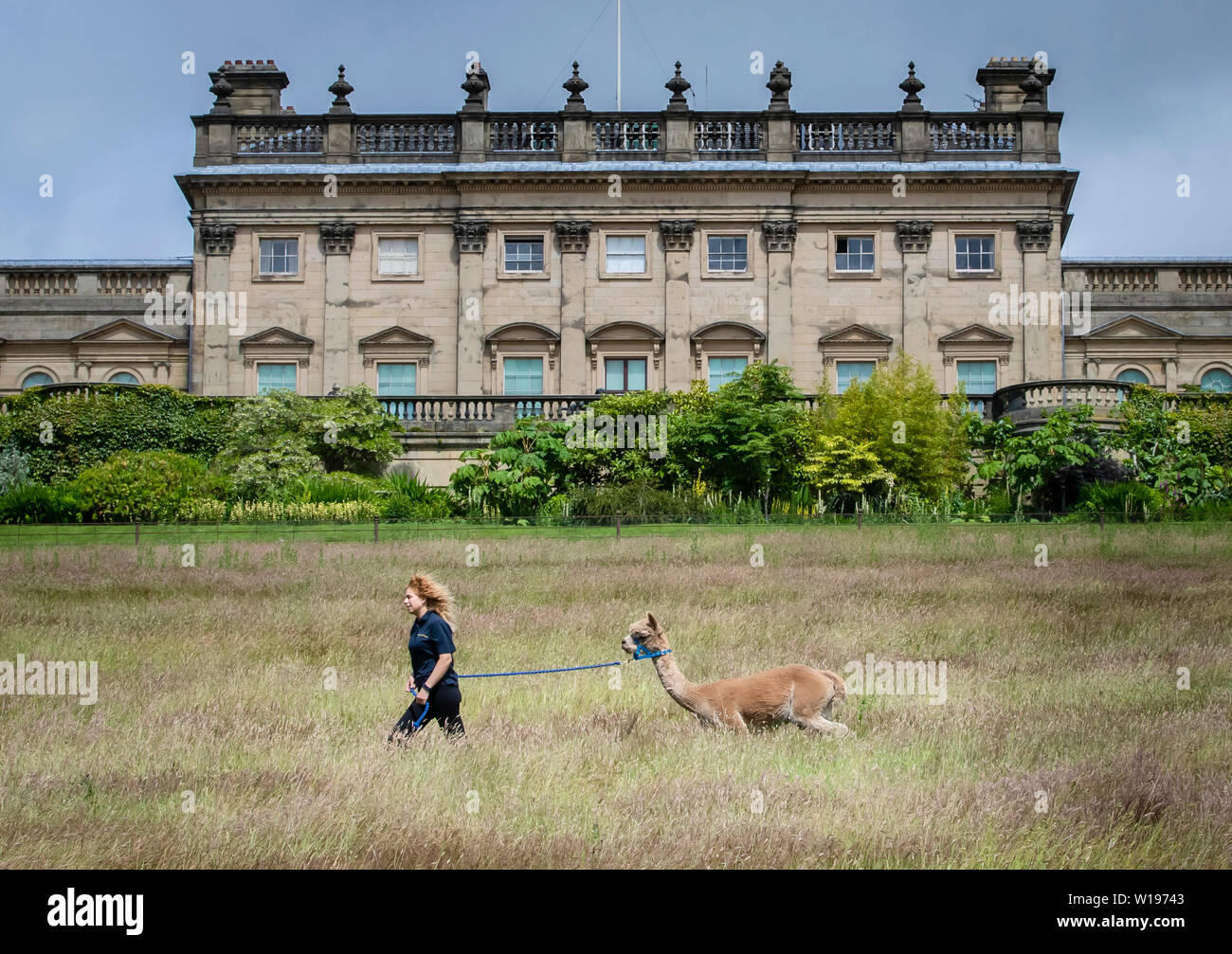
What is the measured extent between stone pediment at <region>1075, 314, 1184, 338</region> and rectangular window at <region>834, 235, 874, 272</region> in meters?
8.57

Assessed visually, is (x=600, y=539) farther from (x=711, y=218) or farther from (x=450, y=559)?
(x=711, y=218)

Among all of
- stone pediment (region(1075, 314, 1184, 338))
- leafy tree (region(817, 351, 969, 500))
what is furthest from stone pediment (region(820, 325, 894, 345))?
leafy tree (region(817, 351, 969, 500))

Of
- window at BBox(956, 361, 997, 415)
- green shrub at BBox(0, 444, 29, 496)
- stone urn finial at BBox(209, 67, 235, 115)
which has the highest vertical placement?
stone urn finial at BBox(209, 67, 235, 115)

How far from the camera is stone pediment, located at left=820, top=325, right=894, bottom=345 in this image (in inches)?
1645

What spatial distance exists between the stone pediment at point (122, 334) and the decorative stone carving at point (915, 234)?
1093 inches

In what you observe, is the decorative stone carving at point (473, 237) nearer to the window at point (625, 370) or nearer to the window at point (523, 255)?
the window at point (523, 255)

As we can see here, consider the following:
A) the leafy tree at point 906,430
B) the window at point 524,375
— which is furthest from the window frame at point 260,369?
the leafy tree at point 906,430

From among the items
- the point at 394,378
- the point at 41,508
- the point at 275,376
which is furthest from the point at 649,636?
the point at 275,376

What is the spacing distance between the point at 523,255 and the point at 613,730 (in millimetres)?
36008

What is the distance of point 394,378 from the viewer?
1666 inches

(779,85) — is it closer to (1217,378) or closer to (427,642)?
(1217,378)

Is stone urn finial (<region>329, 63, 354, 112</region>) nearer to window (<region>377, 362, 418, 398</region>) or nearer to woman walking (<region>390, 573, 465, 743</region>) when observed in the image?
window (<region>377, 362, 418, 398</region>)

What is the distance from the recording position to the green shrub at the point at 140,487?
2592cm
